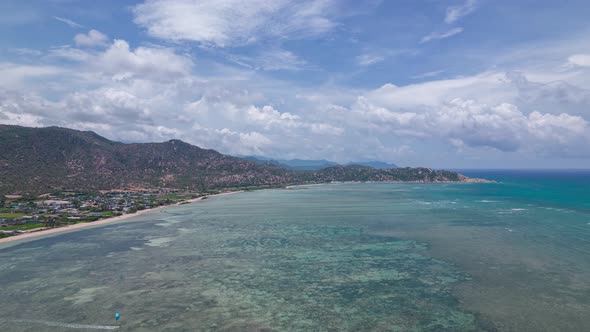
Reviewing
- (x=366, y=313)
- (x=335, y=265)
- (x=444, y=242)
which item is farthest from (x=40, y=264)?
(x=444, y=242)

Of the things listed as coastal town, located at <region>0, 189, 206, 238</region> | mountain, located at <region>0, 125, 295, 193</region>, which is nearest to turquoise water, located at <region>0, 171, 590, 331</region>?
coastal town, located at <region>0, 189, 206, 238</region>

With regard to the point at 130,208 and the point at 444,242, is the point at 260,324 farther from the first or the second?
the point at 130,208

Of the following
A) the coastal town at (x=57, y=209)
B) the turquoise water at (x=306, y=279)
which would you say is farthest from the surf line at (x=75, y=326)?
the coastal town at (x=57, y=209)

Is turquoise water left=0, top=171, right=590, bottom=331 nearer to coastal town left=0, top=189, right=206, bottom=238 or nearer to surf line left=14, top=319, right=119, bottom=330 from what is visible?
surf line left=14, top=319, right=119, bottom=330

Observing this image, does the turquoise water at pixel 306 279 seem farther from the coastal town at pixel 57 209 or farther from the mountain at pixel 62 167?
the mountain at pixel 62 167

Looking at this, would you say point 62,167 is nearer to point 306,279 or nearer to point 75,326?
point 75,326

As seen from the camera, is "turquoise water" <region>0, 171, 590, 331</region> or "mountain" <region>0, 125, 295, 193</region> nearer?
"turquoise water" <region>0, 171, 590, 331</region>

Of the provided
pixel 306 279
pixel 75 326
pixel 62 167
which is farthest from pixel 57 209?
pixel 306 279
